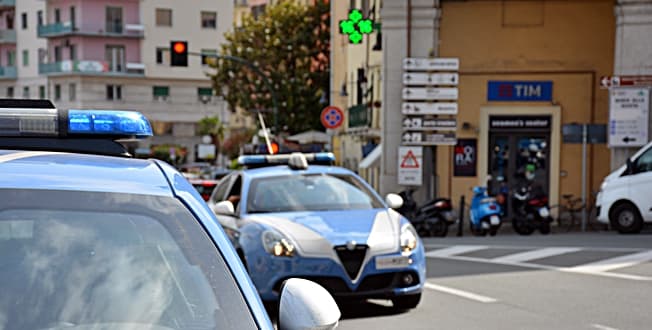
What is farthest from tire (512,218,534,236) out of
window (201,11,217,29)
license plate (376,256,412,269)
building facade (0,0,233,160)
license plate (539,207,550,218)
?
window (201,11,217,29)

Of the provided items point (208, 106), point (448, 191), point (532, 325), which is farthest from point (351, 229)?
point (208, 106)

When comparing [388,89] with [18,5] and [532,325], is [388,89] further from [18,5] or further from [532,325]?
[18,5]

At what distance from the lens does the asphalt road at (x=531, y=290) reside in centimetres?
934

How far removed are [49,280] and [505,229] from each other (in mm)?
22197

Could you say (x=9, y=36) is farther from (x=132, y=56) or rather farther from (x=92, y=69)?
(x=132, y=56)

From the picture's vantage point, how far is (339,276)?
9367 mm

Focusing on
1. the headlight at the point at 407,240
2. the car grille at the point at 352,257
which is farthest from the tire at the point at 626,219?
the car grille at the point at 352,257

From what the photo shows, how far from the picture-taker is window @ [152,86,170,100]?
248ft

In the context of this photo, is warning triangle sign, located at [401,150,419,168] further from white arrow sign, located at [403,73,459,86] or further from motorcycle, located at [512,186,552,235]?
motorcycle, located at [512,186,552,235]

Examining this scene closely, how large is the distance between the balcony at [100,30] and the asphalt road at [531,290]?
59.3 m

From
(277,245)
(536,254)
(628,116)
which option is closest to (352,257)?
(277,245)

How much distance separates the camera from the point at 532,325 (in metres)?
9.03

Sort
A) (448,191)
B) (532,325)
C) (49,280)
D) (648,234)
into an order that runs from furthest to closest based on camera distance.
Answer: (448,191), (648,234), (532,325), (49,280)

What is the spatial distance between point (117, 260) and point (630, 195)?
18607 millimetres
